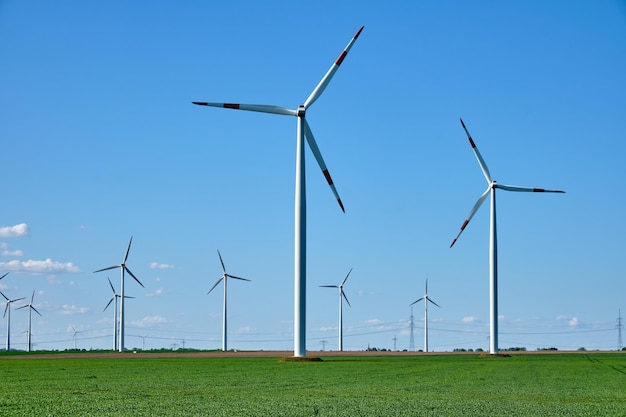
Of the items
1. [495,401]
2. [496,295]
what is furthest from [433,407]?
[496,295]

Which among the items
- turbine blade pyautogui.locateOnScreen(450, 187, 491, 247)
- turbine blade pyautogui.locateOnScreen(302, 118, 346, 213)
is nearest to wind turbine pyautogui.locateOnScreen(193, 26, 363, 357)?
turbine blade pyautogui.locateOnScreen(302, 118, 346, 213)

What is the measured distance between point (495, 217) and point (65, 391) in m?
68.6

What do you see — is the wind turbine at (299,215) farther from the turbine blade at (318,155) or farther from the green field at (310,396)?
the green field at (310,396)

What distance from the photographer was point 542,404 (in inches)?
1030

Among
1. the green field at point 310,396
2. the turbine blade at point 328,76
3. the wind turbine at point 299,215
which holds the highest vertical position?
the turbine blade at point 328,76

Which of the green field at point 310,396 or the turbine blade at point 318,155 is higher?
the turbine blade at point 318,155

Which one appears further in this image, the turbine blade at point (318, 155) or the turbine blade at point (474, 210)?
the turbine blade at point (474, 210)

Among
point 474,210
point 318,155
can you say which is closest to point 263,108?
point 318,155

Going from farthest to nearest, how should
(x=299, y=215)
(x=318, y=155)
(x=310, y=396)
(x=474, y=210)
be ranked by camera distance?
(x=474, y=210) < (x=318, y=155) < (x=299, y=215) < (x=310, y=396)

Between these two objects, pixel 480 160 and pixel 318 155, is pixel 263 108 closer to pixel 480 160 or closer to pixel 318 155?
pixel 318 155

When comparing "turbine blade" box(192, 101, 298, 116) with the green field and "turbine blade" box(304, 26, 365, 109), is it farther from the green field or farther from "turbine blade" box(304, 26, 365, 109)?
the green field

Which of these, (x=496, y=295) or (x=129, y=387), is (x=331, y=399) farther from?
(x=496, y=295)

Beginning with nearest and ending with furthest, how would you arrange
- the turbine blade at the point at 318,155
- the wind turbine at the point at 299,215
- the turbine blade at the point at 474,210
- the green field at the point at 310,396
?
1. the green field at the point at 310,396
2. the wind turbine at the point at 299,215
3. the turbine blade at the point at 318,155
4. the turbine blade at the point at 474,210

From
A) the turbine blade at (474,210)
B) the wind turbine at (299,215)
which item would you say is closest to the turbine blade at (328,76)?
the wind turbine at (299,215)
